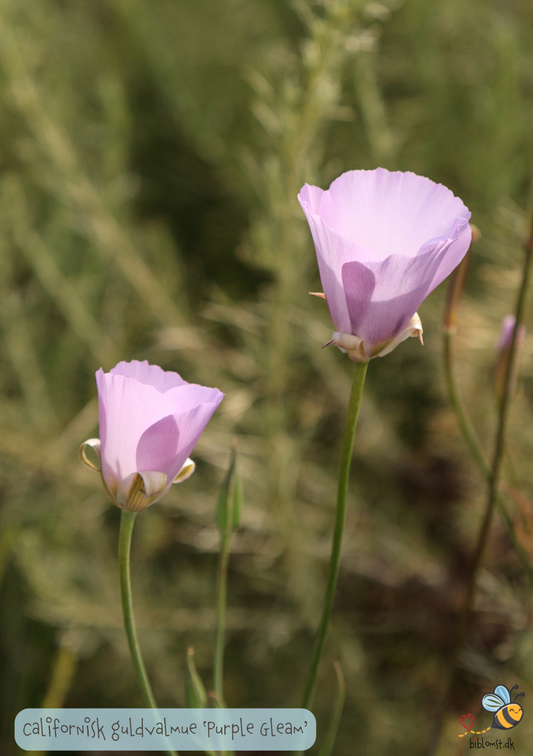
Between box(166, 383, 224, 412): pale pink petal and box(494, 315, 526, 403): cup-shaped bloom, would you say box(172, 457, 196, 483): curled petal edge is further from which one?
box(494, 315, 526, 403): cup-shaped bloom

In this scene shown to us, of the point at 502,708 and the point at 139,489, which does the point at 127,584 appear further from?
the point at 502,708

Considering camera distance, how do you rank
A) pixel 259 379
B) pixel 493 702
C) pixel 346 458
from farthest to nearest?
pixel 259 379 < pixel 493 702 < pixel 346 458

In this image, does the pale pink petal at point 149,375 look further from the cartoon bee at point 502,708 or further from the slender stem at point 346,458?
the cartoon bee at point 502,708

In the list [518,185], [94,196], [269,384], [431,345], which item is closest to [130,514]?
[269,384]

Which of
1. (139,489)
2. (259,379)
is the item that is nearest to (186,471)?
(139,489)

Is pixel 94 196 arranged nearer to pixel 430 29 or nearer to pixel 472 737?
pixel 430 29

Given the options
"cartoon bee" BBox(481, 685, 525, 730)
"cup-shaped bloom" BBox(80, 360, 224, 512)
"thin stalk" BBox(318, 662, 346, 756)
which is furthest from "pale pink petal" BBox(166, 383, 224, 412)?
"cartoon bee" BBox(481, 685, 525, 730)
